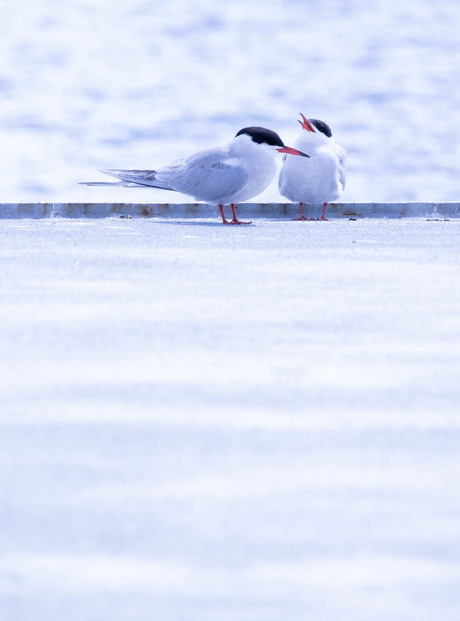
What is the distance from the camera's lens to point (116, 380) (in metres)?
3.14

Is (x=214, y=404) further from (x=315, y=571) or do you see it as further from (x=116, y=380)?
(x=315, y=571)

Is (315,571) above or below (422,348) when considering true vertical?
below

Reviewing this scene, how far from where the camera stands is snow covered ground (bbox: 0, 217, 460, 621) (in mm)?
1911

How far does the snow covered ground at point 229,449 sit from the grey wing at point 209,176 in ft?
9.21

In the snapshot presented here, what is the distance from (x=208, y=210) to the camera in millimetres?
8508

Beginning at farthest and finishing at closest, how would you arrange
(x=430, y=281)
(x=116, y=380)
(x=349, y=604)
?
(x=430, y=281) < (x=116, y=380) < (x=349, y=604)

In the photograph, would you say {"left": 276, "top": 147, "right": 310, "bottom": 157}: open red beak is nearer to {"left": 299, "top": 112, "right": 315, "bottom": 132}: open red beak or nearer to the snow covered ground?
{"left": 299, "top": 112, "right": 315, "bottom": 132}: open red beak

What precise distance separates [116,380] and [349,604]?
139 cm

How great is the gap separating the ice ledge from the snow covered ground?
3.30 metres

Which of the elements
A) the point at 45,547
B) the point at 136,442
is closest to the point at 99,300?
the point at 136,442

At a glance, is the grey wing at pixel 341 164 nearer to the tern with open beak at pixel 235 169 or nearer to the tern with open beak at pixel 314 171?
the tern with open beak at pixel 314 171

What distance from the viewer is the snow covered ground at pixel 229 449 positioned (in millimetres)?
1911

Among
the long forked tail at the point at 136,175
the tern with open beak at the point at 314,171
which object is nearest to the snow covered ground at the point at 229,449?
the tern with open beak at the point at 314,171

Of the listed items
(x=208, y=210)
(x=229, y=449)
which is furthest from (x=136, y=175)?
(x=229, y=449)
